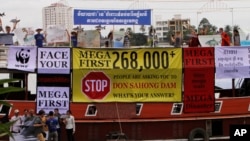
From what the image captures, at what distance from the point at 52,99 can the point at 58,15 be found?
308 centimetres

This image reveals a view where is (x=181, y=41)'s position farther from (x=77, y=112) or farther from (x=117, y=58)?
(x=77, y=112)

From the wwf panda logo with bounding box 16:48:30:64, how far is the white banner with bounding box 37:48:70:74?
1.19 ft

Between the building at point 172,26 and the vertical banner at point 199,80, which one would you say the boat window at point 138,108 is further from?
the building at point 172,26

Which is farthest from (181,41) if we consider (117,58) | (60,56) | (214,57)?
(60,56)

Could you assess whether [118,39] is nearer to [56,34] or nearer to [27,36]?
[56,34]

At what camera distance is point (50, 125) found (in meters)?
18.3

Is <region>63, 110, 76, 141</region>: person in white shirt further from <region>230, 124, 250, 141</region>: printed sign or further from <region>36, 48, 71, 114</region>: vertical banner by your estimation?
<region>230, 124, 250, 141</region>: printed sign

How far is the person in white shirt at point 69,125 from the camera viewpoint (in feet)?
59.5

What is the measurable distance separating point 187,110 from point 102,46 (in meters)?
3.81

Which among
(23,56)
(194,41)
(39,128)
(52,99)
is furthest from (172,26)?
(39,128)

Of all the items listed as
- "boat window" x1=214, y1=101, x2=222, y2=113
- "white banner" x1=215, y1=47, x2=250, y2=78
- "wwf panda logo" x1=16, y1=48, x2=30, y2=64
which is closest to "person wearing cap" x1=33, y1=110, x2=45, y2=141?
"wwf panda logo" x1=16, y1=48, x2=30, y2=64

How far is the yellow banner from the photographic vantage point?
19094 millimetres

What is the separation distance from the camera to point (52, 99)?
18.9 metres

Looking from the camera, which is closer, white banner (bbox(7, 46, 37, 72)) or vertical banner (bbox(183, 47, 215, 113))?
white banner (bbox(7, 46, 37, 72))
